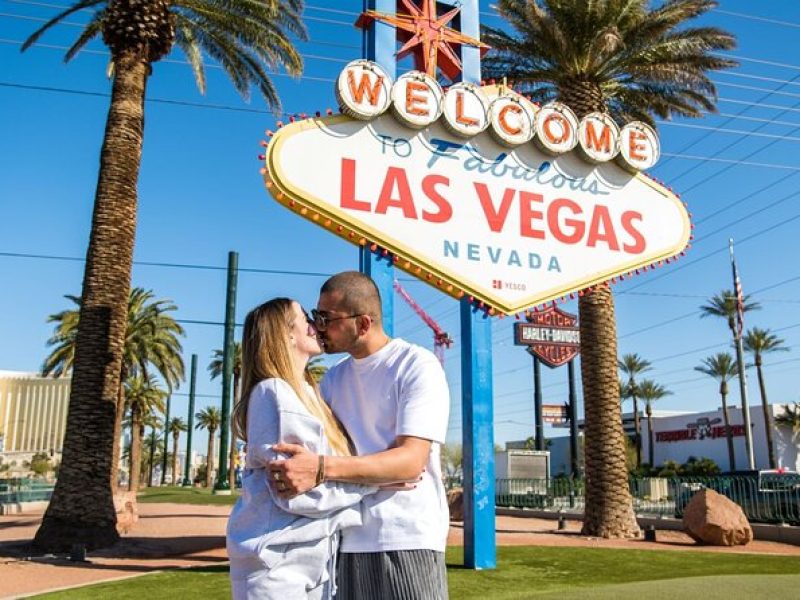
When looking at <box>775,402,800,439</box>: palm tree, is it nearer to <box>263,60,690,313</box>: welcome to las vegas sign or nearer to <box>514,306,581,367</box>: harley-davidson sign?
<box>514,306,581,367</box>: harley-davidson sign

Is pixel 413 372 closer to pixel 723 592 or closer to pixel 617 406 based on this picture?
pixel 723 592

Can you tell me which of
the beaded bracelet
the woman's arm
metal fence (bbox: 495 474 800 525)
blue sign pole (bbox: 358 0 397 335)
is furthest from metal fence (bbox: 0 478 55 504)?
the beaded bracelet

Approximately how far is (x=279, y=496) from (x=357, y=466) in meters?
0.24

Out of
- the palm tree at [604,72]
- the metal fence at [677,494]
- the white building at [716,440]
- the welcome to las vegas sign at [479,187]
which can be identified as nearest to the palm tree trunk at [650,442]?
the white building at [716,440]

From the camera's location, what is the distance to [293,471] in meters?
2.06

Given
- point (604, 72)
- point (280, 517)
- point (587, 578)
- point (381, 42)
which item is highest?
point (604, 72)

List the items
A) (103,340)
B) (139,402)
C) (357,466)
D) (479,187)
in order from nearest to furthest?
(357,466), (479,187), (103,340), (139,402)

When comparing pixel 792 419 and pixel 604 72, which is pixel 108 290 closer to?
pixel 604 72

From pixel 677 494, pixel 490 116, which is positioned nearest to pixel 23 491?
pixel 677 494

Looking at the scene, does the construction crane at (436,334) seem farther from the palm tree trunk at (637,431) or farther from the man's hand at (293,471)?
the man's hand at (293,471)

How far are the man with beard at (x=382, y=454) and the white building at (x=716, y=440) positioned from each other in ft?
165

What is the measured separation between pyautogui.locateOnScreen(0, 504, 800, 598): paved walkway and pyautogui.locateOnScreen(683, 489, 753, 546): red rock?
25 cm

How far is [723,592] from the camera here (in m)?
5.80

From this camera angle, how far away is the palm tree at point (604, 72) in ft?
49.9
